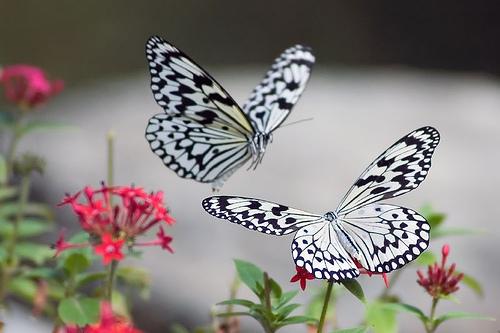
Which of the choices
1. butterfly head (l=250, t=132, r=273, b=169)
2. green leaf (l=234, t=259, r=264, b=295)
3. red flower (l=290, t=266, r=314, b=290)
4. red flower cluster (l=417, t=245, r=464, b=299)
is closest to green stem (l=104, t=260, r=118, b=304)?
green leaf (l=234, t=259, r=264, b=295)

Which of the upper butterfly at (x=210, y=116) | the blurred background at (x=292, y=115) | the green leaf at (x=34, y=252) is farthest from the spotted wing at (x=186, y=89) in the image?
the blurred background at (x=292, y=115)

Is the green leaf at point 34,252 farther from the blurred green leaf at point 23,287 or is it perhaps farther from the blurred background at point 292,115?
the blurred background at point 292,115

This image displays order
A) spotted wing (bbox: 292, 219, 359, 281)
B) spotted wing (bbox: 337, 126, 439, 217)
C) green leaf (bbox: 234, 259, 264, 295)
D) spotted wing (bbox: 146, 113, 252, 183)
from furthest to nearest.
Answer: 1. spotted wing (bbox: 146, 113, 252, 183)
2. green leaf (bbox: 234, 259, 264, 295)
3. spotted wing (bbox: 337, 126, 439, 217)
4. spotted wing (bbox: 292, 219, 359, 281)

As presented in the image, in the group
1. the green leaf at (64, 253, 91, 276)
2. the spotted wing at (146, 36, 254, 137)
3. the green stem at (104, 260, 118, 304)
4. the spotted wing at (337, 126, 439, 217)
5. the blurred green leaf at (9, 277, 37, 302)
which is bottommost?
the blurred green leaf at (9, 277, 37, 302)

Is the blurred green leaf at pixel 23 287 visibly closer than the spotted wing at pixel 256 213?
No

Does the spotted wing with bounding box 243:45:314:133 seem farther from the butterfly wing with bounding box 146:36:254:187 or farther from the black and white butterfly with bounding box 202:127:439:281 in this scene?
the black and white butterfly with bounding box 202:127:439:281

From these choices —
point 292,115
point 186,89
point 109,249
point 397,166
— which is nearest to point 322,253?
point 397,166
